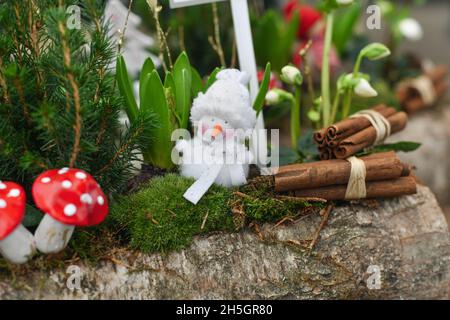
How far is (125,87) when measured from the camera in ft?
4.15

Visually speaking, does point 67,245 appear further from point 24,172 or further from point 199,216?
point 199,216

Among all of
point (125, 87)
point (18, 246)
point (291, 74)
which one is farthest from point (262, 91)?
point (18, 246)

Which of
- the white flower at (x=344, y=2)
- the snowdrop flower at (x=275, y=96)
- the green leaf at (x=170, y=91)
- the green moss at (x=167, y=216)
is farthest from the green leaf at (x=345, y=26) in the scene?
the green moss at (x=167, y=216)

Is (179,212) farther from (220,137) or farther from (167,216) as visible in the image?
(220,137)

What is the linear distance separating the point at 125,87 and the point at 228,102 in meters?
0.27

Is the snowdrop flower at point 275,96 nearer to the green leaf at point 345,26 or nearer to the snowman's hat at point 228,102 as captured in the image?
the snowman's hat at point 228,102

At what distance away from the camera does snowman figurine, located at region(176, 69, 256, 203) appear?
1.19 meters

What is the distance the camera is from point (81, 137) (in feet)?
3.71

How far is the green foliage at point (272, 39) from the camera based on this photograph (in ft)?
6.23

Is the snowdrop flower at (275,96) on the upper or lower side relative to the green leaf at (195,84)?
lower

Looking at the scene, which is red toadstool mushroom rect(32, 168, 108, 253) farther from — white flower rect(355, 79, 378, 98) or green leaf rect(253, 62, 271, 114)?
white flower rect(355, 79, 378, 98)

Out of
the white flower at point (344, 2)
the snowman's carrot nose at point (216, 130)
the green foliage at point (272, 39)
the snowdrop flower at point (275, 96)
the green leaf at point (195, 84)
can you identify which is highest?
the white flower at point (344, 2)

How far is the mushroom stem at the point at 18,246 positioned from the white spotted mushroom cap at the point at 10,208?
0.03 metres
